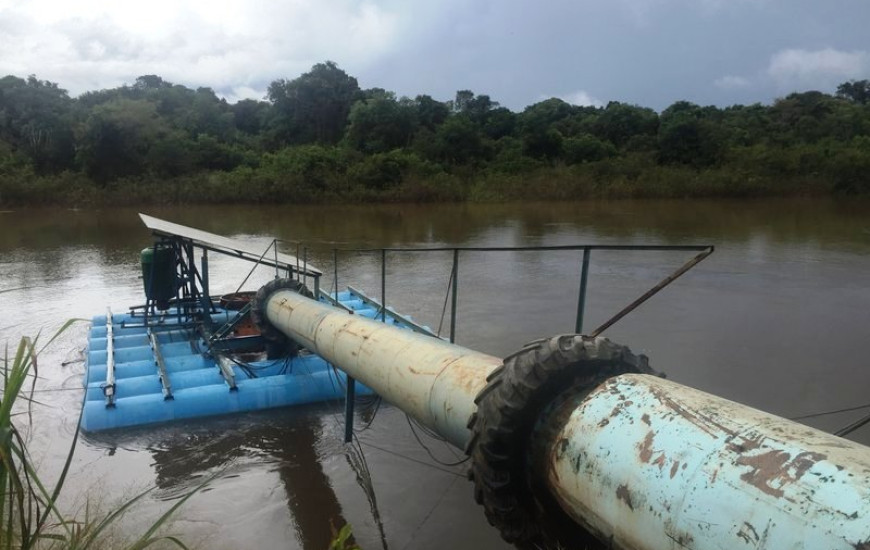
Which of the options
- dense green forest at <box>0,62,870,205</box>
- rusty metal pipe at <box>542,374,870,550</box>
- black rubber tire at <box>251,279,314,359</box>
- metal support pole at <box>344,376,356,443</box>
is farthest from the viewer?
dense green forest at <box>0,62,870,205</box>

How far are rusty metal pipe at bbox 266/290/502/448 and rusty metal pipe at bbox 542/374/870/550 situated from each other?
2.74 ft

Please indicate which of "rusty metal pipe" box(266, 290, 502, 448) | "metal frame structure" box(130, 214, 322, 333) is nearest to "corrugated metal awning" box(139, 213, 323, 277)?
"metal frame structure" box(130, 214, 322, 333)

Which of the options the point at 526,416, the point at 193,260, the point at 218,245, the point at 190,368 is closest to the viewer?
the point at 526,416

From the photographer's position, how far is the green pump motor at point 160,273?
930 cm

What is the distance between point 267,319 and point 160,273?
223 centimetres

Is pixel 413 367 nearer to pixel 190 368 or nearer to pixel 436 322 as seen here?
pixel 190 368

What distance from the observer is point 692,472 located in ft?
5.40

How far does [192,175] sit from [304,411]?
37081 mm

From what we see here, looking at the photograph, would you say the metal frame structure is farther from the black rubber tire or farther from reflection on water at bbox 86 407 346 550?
reflection on water at bbox 86 407 346 550

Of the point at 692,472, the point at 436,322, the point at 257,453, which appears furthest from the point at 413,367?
the point at 436,322

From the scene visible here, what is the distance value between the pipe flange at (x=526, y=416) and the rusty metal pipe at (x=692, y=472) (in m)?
0.05

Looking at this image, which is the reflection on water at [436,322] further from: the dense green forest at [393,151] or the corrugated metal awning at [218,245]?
the dense green forest at [393,151]

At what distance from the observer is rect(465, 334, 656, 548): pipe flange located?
7.40ft

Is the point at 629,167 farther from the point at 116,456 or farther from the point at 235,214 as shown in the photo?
the point at 116,456
